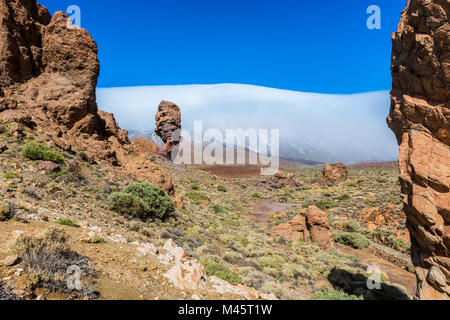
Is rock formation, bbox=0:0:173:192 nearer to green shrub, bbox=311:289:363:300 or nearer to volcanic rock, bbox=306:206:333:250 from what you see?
volcanic rock, bbox=306:206:333:250

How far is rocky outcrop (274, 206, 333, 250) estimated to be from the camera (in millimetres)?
13969

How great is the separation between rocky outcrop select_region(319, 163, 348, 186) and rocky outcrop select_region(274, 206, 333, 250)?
1201 inches

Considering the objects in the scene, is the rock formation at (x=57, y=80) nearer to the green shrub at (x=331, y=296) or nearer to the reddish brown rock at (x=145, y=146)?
the green shrub at (x=331, y=296)

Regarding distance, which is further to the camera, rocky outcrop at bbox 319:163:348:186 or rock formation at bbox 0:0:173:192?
rocky outcrop at bbox 319:163:348:186

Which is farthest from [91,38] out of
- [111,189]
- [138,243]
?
[138,243]

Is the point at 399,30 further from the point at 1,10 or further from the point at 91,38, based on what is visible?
the point at 1,10

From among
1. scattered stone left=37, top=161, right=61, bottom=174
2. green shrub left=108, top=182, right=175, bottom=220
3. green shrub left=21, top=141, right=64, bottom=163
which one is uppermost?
green shrub left=21, top=141, right=64, bottom=163

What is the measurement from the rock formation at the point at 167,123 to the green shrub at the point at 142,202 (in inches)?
1262

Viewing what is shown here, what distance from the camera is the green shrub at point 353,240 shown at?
14328 millimetres

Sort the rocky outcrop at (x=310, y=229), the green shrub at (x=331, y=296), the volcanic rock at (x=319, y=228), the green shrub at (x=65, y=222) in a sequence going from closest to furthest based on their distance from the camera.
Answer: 1. the green shrub at (x=65, y=222)
2. the green shrub at (x=331, y=296)
3. the volcanic rock at (x=319, y=228)
4. the rocky outcrop at (x=310, y=229)

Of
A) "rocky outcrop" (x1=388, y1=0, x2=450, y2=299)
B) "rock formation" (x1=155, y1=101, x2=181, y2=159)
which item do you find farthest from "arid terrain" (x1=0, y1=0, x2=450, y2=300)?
"rock formation" (x1=155, y1=101, x2=181, y2=159)

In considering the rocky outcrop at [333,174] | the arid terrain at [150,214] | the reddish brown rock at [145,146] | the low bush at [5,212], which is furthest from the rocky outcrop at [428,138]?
the reddish brown rock at [145,146]

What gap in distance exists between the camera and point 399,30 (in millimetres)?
5895
